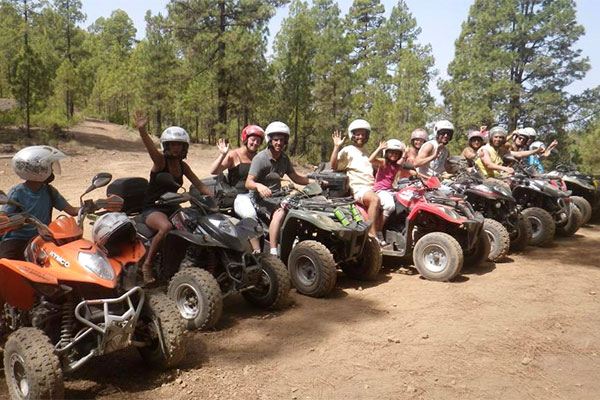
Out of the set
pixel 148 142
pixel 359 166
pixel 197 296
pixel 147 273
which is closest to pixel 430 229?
pixel 359 166

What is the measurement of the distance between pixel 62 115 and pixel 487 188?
22.3 meters

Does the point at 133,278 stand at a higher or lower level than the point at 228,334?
higher

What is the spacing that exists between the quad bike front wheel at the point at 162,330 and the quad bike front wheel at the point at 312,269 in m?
2.14

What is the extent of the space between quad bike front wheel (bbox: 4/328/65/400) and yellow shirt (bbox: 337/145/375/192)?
467 cm

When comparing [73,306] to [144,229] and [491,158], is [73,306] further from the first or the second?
[491,158]

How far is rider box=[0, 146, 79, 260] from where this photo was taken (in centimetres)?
384

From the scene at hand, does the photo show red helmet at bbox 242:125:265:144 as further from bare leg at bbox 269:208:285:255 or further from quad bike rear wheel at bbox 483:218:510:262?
quad bike rear wheel at bbox 483:218:510:262

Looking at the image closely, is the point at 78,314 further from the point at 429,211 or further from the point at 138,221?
the point at 429,211

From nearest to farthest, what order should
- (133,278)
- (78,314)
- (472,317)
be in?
(78,314) < (133,278) < (472,317)

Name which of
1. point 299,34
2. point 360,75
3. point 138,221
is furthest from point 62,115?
point 138,221

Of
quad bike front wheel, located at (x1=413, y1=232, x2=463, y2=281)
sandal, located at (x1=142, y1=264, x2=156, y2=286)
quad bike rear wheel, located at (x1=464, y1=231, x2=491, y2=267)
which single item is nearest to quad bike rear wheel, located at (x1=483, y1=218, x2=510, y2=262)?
quad bike rear wheel, located at (x1=464, y1=231, x2=491, y2=267)

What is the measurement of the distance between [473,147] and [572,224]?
2315 millimetres

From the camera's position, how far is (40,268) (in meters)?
3.16

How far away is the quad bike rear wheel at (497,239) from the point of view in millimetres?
7145
